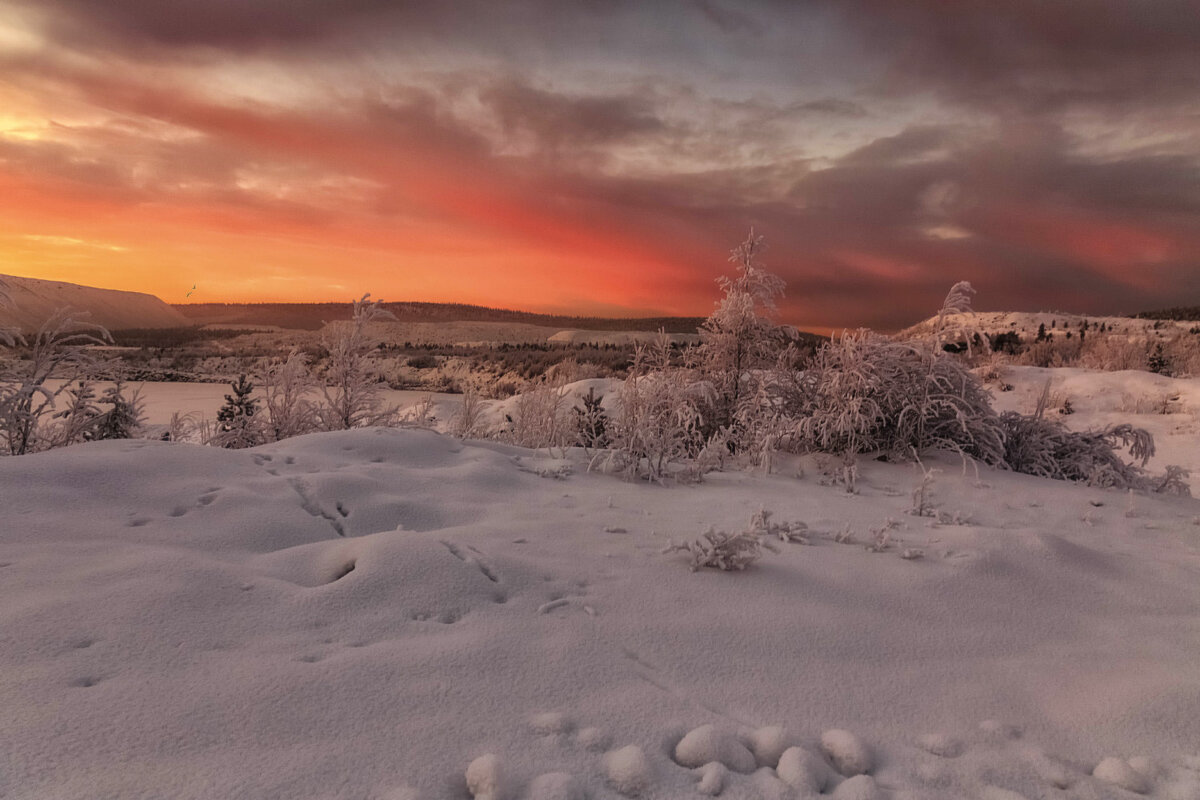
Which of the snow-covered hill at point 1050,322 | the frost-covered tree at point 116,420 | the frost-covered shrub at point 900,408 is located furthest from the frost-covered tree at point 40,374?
the snow-covered hill at point 1050,322

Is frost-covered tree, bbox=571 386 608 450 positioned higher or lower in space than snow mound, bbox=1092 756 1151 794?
higher

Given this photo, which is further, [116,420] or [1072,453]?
[1072,453]

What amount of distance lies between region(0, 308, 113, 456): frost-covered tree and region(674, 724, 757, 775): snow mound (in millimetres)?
3961

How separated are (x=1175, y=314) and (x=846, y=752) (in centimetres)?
4717

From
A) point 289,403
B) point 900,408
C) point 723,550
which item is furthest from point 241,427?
point 900,408

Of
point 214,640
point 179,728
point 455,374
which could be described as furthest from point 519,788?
point 455,374

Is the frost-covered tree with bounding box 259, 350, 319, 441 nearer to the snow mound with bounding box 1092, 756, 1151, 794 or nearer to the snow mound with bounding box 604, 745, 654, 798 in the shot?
the snow mound with bounding box 604, 745, 654, 798

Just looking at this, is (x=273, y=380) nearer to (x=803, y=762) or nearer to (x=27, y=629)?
(x=27, y=629)

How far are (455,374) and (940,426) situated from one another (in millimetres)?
18109

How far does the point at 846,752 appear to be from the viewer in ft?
5.27

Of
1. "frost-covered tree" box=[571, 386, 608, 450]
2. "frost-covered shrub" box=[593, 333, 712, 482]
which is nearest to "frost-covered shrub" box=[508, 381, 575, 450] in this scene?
"frost-covered tree" box=[571, 386, 608, 450]

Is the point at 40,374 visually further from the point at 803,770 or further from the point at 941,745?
the point at 941,745

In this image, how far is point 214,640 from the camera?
1855mm

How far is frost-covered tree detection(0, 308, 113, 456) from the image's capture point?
3990 mm
